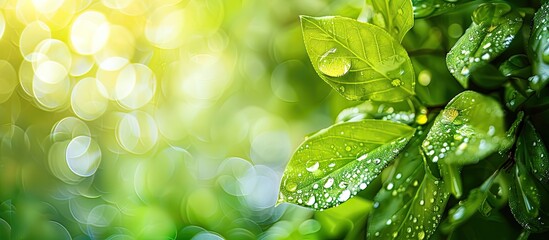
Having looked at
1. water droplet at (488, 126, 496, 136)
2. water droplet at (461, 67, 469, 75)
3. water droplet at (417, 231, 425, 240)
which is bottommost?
water droplet at (417, 231, 425, 240)

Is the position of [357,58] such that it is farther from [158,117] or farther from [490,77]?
[158,117]

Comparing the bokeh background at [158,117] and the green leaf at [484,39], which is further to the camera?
the bokeh background at [158,117]

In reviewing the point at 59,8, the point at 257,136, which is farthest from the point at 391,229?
the point at 59,8

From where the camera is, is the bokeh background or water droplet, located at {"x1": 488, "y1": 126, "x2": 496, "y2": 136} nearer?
water droplet, located at {"x1": 488, "y1": 126, "x2": 496, "y2": 136}

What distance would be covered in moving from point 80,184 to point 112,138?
0.04m

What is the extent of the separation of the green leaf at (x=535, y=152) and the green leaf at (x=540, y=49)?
0.01 meters

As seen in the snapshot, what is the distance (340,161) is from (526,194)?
46 mm

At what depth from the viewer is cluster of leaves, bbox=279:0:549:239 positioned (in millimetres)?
140

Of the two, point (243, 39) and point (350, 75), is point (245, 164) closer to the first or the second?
point (243, 39)

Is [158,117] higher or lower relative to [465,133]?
lower

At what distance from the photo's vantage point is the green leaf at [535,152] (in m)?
0.14

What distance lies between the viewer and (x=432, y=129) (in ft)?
0.46

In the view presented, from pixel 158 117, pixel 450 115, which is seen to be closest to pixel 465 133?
pixel 450 115

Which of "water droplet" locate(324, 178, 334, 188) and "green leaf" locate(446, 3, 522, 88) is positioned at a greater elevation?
"green leaf" locate(446, 3, 522, 88)
